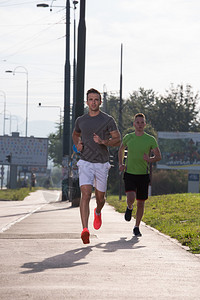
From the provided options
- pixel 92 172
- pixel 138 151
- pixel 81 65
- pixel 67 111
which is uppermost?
pixel 81 65

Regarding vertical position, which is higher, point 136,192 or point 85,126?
point 85,126

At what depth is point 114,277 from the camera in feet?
23.0

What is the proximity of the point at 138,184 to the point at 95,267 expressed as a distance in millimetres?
4121

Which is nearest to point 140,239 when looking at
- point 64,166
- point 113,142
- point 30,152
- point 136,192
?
point 136,192

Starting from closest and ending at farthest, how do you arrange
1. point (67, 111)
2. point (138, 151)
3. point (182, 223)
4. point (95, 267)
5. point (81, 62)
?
point (95, 267), point (138, 151), point (182, 223), point (81, 62), point (67, 111)

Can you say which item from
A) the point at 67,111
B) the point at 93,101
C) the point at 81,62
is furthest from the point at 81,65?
the point at 67,111

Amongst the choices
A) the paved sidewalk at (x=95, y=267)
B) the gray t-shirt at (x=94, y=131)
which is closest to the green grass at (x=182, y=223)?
the paved sidewalk at (x=95, y=267)

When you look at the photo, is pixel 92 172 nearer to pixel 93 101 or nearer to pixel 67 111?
pixel 93 101

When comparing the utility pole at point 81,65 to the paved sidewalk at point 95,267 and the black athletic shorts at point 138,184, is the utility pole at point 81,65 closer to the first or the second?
the black athletic shorts at point 138,184

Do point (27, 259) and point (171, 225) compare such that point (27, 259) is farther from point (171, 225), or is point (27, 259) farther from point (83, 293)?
point (171, 225)

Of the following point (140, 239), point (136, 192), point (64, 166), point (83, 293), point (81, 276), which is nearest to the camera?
point (83, 293)

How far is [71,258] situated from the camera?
831cm

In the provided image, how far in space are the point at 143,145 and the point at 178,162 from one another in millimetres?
47279

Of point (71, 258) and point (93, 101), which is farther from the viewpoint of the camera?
point (93, 101)
